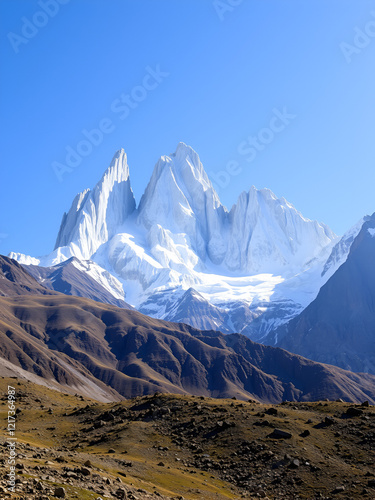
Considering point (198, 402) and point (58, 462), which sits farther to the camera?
point (198, 402)

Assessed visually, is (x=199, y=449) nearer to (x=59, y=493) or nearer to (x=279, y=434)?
(x=279, y=434)

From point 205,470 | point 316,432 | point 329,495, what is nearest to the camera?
point 329,495

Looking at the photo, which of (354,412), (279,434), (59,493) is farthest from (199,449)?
(59,493)

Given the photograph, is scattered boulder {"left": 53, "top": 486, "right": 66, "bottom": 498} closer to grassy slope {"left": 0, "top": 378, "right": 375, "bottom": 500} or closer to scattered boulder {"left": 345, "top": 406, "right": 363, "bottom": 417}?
grassy slope {"left": 0, "top": 378, "right": 375, "bottom": 500}

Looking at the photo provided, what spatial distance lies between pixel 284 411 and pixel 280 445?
13085mm

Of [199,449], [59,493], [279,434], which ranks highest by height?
[279,434]

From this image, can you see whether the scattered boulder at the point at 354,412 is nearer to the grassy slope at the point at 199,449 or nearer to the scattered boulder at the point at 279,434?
the grassy slope at the point at 199,449

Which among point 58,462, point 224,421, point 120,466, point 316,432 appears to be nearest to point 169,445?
point 224,421

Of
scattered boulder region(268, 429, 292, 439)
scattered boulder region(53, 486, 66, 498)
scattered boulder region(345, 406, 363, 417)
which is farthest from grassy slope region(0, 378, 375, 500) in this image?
scattered boulder region(345, 406, 363, 417)

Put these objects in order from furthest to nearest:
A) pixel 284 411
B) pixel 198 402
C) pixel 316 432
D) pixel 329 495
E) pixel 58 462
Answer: pixel 198 402
pixel 284 411
pixel 316 432
pixel 329 495
pixel 58 462

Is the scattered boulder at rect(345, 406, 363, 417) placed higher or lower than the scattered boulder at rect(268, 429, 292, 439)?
higher

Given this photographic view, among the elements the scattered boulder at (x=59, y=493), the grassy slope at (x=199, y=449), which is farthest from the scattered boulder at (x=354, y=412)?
the scattered boulder at (x=59, y=493)

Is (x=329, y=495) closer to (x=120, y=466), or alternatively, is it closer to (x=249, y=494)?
(x=249, y=494)

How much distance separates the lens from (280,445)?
5631 cm
